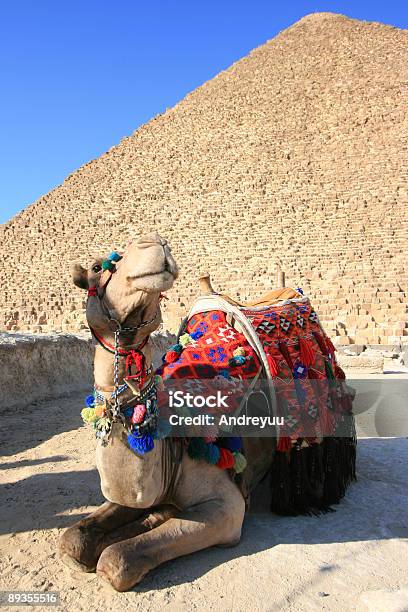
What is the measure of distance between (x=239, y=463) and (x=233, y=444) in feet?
0.28

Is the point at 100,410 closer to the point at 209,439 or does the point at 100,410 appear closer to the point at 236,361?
the point at 209,439

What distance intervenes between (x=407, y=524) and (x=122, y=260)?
1882 millimetres

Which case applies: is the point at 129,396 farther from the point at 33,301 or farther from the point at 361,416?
the point at 33,301

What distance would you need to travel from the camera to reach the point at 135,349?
6.90ft

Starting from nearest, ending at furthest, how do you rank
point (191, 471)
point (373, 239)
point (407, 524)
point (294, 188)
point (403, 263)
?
point (191, 471) → point (407, 524) → point (403, 263) → point (373, 239) → point (294, 188)

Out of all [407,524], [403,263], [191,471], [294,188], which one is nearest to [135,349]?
[191,471]

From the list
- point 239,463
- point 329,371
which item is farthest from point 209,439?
point 329,371

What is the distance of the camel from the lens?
2.01 meters

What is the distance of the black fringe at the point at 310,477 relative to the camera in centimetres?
295

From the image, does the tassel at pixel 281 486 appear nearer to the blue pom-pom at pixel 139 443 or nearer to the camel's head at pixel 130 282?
the blue pom-pom at pixel 139 443

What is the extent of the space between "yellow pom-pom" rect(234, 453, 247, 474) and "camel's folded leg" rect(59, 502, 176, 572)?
331 millimetres

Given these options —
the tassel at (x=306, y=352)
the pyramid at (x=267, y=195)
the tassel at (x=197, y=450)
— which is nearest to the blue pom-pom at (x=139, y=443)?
the tassel at (x=197, y=450)

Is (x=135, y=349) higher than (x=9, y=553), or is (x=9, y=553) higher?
(x=135, y=349)

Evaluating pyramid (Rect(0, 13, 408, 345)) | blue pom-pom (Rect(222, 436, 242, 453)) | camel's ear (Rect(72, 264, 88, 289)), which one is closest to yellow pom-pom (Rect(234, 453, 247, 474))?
blue pom-pom (Rect(222, 436, 242, 453))
